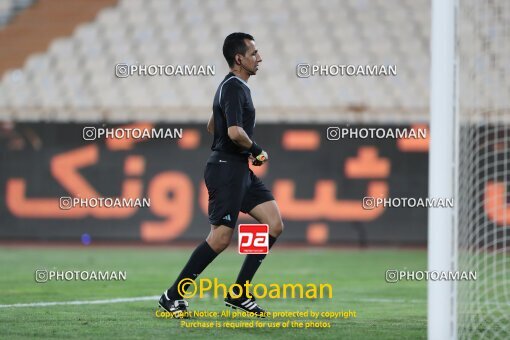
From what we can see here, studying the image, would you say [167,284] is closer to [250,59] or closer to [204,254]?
[204,254]

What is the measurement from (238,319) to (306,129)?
8.44 m

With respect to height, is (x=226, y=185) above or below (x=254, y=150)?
below

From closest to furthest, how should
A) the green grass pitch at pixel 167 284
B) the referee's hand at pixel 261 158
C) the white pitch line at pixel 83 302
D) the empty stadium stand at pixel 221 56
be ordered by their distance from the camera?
the green grass pitch at pixel 167 284
the referee's hand at pixel 261 158
the white pitch line at pixel 83 302
the empty stadium stand at pixel 221 56

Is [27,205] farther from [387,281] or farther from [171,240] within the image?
[387,281]

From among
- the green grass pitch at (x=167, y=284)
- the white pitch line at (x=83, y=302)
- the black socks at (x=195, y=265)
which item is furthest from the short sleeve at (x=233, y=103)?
the white pitch line at (x=83, y=302)

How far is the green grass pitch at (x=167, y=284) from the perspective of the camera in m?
6.09

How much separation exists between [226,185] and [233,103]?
589mm

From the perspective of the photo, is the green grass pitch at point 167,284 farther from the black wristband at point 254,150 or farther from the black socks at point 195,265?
the black wristband at point 254,150

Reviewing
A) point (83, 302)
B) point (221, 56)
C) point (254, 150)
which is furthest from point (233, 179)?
point (221, 56)

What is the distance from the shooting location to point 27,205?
49.6 feet

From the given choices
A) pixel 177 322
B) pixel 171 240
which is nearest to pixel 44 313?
pixel 177 322

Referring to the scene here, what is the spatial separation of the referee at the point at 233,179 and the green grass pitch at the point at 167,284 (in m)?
0.39

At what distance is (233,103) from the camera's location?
6617 mm

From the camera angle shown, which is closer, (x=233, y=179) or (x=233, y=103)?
(x=233, y=103)
